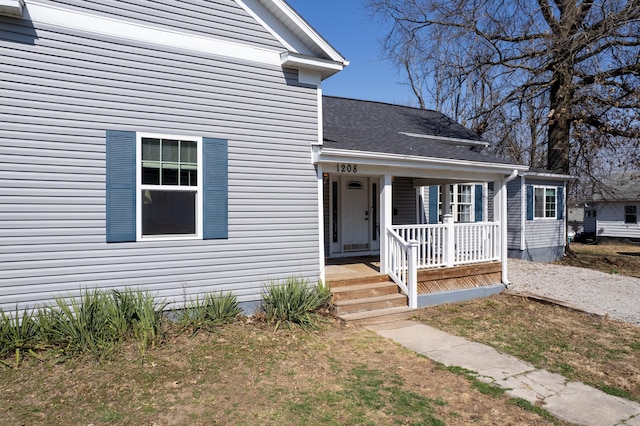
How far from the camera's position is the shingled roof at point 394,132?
855cm

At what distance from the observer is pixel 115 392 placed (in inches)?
170

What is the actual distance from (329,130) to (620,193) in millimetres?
26476

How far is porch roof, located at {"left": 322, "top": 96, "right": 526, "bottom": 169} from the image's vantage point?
27.9ft

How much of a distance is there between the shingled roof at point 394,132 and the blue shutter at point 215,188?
1870 mm

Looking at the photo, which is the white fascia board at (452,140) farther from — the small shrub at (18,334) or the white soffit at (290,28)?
the small shrub at (18,334)

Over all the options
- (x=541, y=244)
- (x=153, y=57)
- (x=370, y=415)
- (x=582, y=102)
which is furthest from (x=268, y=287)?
(x=582, y=102)

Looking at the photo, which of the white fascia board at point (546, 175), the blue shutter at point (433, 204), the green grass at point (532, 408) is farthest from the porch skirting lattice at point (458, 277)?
the white fascia board at point (546, 175)

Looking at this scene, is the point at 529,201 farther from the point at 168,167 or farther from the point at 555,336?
the point at 168,167

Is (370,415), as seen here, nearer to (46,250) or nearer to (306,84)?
(46,250)

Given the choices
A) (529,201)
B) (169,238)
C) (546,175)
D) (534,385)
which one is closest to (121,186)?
(169,238)

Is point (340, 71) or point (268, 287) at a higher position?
point (340, 71)

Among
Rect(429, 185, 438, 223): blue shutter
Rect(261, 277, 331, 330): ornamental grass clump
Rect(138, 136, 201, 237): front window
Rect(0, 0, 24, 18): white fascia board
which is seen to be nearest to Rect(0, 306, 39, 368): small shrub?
Rect(138, 136, 201, 237): front window

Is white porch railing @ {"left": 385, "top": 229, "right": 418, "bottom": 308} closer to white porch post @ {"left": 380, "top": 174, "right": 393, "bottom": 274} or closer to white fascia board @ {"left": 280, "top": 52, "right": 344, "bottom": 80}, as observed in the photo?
white porch post @ {"left": 380, "top": 174, "right": 393, "bottom": 274}

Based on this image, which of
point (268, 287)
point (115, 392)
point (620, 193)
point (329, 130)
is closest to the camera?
point (115, 392)
